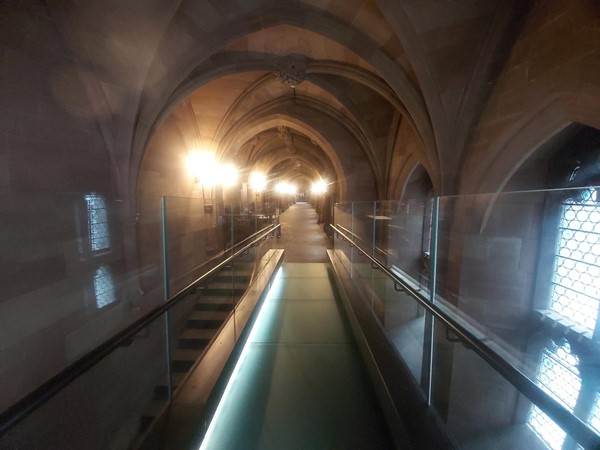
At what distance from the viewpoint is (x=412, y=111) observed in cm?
396

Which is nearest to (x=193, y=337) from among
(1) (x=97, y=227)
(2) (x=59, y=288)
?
(2) (x=59, y=288)

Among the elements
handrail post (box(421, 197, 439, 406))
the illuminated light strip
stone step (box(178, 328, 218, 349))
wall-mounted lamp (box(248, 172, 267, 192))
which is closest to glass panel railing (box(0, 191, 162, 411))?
stone step (box(178, 328, 218, 349))

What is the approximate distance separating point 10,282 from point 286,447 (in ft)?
8.51

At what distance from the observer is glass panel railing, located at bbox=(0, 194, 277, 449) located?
1275 mm

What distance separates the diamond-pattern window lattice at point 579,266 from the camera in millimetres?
1119

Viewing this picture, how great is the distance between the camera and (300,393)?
215cm

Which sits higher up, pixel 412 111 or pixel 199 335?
pixel 412 111

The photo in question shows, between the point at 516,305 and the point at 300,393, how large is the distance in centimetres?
186

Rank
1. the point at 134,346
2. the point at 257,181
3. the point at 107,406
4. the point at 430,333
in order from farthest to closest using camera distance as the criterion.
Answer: the point at 257,181 < the point at 134,346 < the point at 430,333 < the point at 107,406

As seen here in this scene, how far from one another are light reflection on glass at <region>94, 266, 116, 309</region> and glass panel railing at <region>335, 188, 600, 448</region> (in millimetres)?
2516

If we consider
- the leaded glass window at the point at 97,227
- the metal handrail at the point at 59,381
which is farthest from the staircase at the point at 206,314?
the metal handrail at the point at 59,381

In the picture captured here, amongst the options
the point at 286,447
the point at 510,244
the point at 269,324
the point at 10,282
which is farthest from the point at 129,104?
the point at 510,244

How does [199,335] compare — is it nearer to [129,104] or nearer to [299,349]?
[299,349]

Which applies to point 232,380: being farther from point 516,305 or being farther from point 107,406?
point 516,305
